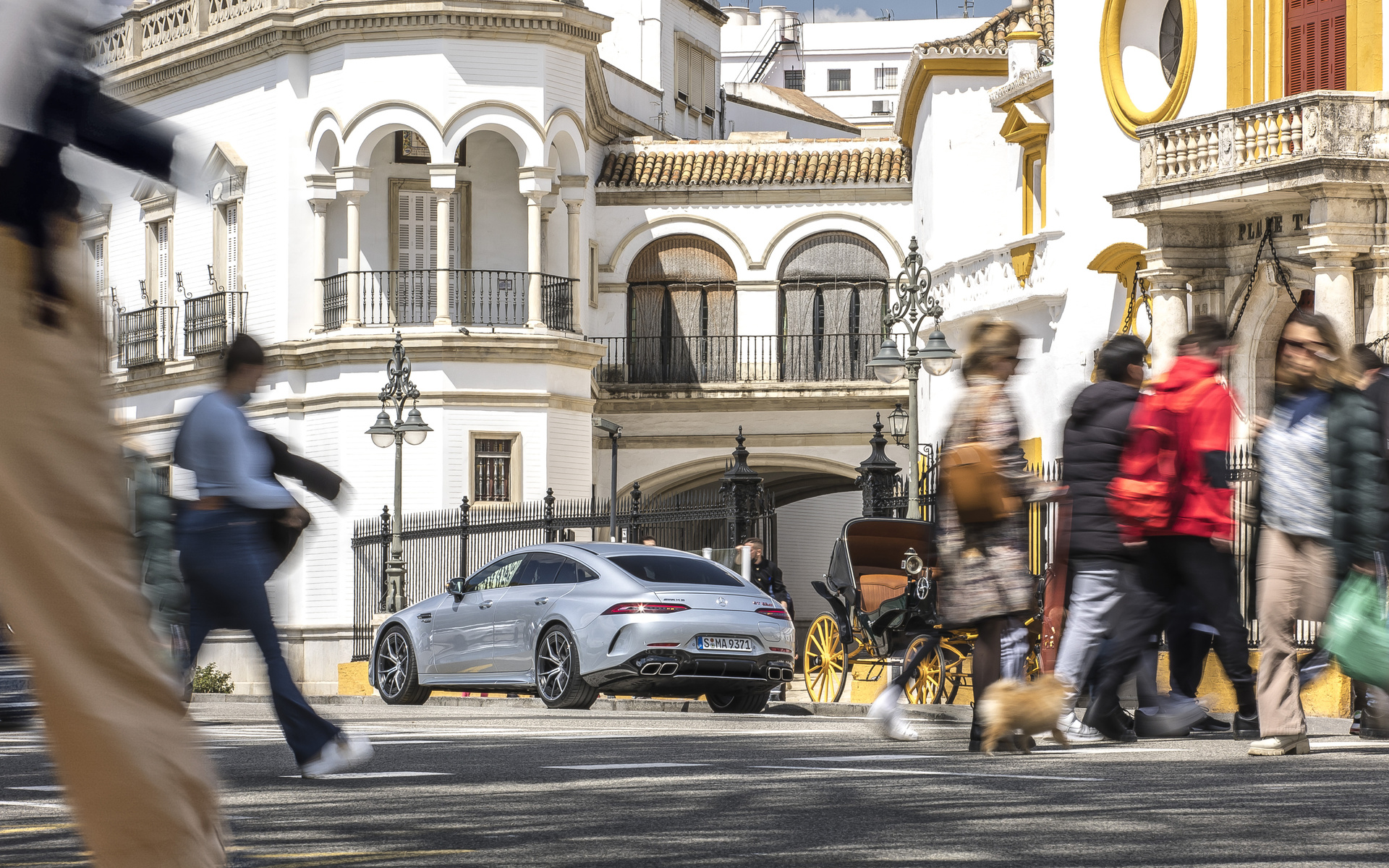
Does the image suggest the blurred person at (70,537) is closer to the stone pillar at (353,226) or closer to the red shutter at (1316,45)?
the red shutter at (1316,45)

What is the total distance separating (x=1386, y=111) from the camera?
25.0 metres

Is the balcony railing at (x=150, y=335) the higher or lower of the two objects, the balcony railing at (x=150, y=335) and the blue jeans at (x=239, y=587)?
the higher

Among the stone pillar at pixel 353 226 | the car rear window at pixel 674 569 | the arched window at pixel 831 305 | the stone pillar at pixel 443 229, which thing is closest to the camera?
the car rear window at pixel 674 569

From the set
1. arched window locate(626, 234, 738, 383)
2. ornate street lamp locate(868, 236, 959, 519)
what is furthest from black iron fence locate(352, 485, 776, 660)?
arched window locate(626, 234, 738, 383)

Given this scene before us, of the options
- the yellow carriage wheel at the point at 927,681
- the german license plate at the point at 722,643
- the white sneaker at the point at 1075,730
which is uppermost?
the white sneaker at the point at 1075,730

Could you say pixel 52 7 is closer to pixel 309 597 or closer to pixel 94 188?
pixel 94 188

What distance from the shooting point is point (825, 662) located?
67.6 ft

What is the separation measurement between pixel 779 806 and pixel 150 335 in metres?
38.1

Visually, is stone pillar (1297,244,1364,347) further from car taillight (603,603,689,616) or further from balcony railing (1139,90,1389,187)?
car taillight (603,603,689,616)

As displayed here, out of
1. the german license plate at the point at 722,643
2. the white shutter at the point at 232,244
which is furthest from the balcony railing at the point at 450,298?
the german license plate at the point at 722,643

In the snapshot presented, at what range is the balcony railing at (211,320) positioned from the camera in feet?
132

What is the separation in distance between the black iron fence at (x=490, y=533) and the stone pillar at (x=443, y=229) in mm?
3734

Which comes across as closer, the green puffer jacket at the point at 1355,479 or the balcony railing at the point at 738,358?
the green puffer jacket at the point at 1355,479

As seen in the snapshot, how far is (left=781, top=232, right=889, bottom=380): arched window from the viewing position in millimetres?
44875
